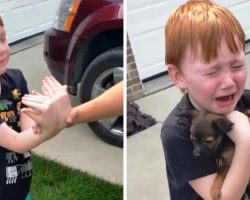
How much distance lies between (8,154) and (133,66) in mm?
1121

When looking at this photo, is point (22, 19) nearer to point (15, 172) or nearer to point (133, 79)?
point (133, 79)

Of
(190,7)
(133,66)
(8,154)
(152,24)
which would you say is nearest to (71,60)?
(133,66)

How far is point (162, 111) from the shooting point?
2344 millimetres

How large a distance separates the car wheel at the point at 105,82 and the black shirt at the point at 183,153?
161 centimetres

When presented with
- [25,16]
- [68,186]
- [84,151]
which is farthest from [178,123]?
[25,16]

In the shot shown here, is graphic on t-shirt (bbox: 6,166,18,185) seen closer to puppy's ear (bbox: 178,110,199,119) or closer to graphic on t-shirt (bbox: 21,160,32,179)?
graphic on t-shirt (bbox: 21,160,32,179)

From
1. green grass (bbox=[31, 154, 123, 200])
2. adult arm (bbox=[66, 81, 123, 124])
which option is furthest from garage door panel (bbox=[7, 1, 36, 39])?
adult arm (bbox=[66, 81, 123, 124])

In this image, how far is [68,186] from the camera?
2605mm

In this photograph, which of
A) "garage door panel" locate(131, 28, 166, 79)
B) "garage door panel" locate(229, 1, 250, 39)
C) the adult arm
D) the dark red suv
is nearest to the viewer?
the adult arm

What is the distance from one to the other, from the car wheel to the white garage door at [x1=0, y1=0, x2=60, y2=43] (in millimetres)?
1022

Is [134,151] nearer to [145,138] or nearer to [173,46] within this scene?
[145,138]

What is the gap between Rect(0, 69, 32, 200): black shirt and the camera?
1.36 m

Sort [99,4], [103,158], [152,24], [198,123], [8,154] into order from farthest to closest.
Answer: [103,158] < [99,4] < [152,24] < [8,154] < [198,123]

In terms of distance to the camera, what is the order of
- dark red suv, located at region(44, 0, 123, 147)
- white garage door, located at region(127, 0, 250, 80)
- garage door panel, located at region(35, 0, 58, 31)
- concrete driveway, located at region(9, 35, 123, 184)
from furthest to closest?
garage door panel, located at region(35, 0, 58, 31)
concrete driveway, located at region(9, 35, 123, 184)
dark red suv, located at region(44, 0, 123, 147)
white garage door, located at region(127, 0, 250, 80)
